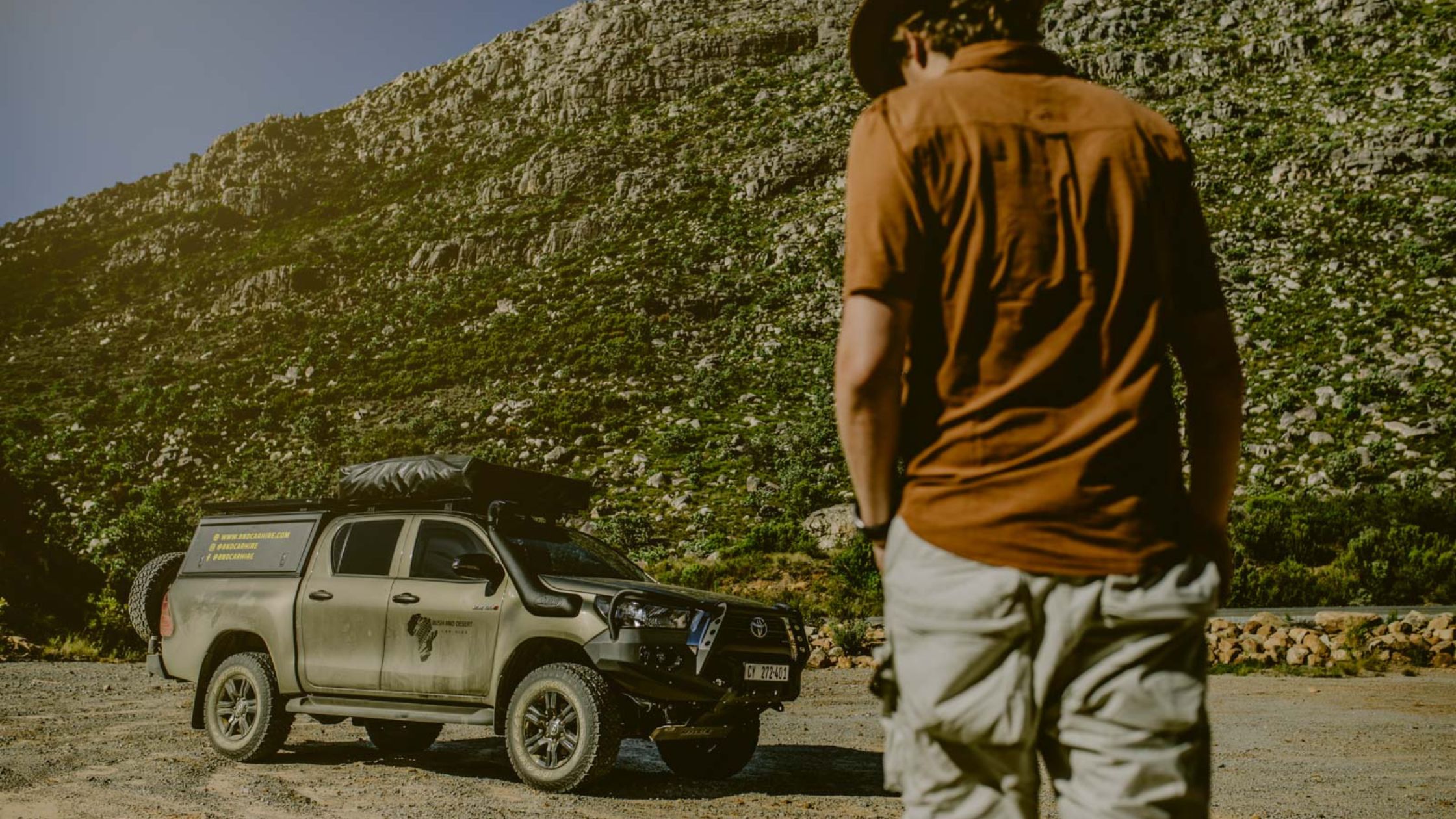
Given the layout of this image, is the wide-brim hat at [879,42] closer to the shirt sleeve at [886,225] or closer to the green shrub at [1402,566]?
the shirt sleeve at [886,225]

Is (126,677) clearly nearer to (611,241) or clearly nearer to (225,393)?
(225,393)

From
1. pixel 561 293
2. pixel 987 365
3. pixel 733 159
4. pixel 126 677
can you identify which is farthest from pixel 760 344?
pixel 987 365

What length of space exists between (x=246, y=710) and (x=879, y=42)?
27.0ft

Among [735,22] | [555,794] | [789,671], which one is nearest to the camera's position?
[555,794]

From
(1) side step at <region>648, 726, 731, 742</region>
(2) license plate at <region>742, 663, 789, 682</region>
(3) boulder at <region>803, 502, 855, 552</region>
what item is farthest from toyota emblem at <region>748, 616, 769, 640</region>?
(3) boulder at <region>803, 502, 855, 552</region>

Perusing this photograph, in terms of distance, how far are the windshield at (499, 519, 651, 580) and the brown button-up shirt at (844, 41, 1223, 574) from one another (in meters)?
6.32

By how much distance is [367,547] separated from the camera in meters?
8.46

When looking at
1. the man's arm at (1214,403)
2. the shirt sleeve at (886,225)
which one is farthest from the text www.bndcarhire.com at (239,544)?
the man's arm at (1214,403)

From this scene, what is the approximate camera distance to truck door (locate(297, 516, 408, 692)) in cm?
807

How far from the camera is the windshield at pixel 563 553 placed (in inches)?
315

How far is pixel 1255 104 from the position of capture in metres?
52.3

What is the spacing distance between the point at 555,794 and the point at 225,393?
4925 cm

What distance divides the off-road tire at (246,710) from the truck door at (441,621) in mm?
1150

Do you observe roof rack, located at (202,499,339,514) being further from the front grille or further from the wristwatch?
the wristwatch
